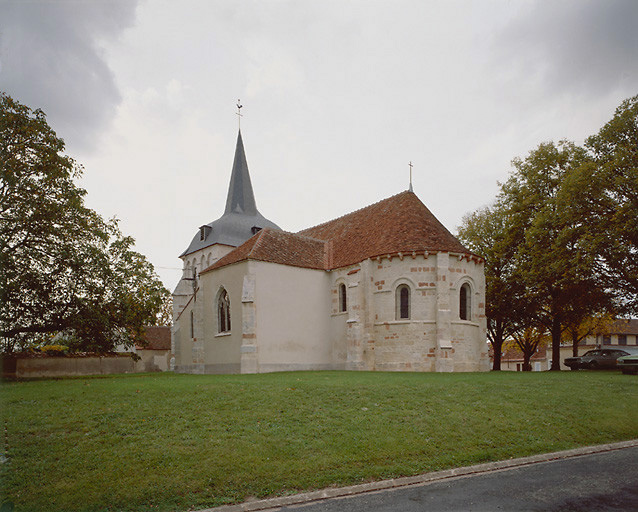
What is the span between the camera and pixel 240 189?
51.9m

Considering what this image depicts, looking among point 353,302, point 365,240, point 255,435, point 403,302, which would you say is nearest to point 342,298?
point 353,302

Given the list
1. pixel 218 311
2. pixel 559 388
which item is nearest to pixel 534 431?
A: pixel 559 388

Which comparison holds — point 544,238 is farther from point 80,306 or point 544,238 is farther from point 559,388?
point 80,306

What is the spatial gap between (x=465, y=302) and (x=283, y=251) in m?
11.2

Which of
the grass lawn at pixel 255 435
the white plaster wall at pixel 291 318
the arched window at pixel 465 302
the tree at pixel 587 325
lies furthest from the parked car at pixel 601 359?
the grass lawn at pixel 255 435

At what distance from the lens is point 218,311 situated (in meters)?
31.4

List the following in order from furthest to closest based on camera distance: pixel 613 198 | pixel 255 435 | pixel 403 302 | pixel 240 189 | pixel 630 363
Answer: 1. pixel 240 189
2. pixel 403 302
3. pixel 613 198
4. pixel 630 363
5. pixel 255 435

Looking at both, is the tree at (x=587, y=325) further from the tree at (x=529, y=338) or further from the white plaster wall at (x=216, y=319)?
the white plaster wall at (x=216, y=319)

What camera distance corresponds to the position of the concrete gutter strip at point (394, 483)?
25.0 ft

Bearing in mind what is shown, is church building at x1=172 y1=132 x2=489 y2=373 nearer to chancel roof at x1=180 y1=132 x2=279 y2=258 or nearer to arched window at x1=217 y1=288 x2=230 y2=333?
arched window at x1=217 y1=288 x2=230 y2=333

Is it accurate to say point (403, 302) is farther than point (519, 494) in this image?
Yes

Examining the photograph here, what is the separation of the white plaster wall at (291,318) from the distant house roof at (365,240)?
863mm

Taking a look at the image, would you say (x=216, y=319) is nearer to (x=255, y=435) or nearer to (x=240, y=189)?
(x=255, y=435)

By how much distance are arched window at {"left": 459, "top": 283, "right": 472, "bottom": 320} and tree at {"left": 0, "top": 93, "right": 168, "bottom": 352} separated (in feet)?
52.8
